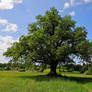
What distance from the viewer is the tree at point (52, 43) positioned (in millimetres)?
27422

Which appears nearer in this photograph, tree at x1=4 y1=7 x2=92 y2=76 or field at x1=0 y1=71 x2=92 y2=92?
field at x1=0 y1=71 x2=92 y2=92

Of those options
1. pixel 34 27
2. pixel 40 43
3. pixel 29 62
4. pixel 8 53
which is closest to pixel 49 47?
pixel 40 43

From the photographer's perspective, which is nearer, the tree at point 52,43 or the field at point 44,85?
the field at point 44,85

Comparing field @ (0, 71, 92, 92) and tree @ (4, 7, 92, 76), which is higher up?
tree @ (4, 7, 92, 76)

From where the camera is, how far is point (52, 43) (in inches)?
1115

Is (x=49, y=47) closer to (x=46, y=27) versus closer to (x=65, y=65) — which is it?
(x=46, y=27)

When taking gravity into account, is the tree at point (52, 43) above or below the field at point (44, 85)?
above

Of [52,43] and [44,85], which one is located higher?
[52,43]

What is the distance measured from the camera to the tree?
2742cm

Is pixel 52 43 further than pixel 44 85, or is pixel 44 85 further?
pixel 52 43

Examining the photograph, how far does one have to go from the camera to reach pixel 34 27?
33.5 m

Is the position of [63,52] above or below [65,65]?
above

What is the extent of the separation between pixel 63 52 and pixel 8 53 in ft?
45.0

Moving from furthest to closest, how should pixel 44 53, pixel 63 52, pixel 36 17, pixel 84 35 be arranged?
pixel 36 17, pixel 84 35, pixel 44 53, pixel 63 52
